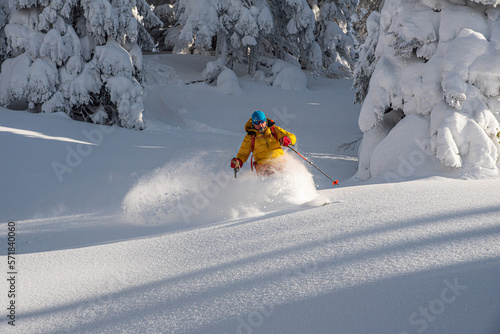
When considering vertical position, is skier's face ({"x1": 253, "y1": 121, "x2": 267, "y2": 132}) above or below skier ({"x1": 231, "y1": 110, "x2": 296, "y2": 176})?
above

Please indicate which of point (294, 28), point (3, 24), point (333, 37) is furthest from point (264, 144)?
point (333, 37)

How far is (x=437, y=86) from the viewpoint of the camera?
805 cm

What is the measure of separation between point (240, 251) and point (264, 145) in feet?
11.1

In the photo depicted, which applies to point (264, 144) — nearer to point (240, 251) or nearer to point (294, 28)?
point (240, 251)

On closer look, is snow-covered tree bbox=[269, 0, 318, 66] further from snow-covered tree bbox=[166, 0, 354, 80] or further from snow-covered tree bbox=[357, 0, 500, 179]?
snow-covered tree bbox=[357, 0, 500, 179]

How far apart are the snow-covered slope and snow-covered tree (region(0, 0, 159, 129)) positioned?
160 inches

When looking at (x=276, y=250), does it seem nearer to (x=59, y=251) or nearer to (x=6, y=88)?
(x=59, y=251)

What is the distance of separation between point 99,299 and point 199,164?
7.37 m

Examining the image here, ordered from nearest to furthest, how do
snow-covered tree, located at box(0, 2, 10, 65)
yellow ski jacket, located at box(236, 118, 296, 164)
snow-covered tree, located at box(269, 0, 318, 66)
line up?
1. yellow ski jacket, located at box(236, 118, 296, 164)
2. snow-covered tree, located at box(0, 2, 10, 65)
3. snow-covered tree, located at box(269, 0, 318, 66)

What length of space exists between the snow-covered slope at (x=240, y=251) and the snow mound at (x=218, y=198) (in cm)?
3

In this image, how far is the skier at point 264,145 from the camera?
22.9 ft

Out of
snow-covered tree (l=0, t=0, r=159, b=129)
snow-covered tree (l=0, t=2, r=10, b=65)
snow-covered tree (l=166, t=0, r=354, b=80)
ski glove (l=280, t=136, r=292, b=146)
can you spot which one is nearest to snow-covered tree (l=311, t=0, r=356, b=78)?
snow-covered tree (l=166, t=0, r=354, b=80)

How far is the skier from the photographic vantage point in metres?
6.98

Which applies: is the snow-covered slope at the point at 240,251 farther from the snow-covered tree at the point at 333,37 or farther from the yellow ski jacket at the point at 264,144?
the snow-covered tree at the point at 333,37
